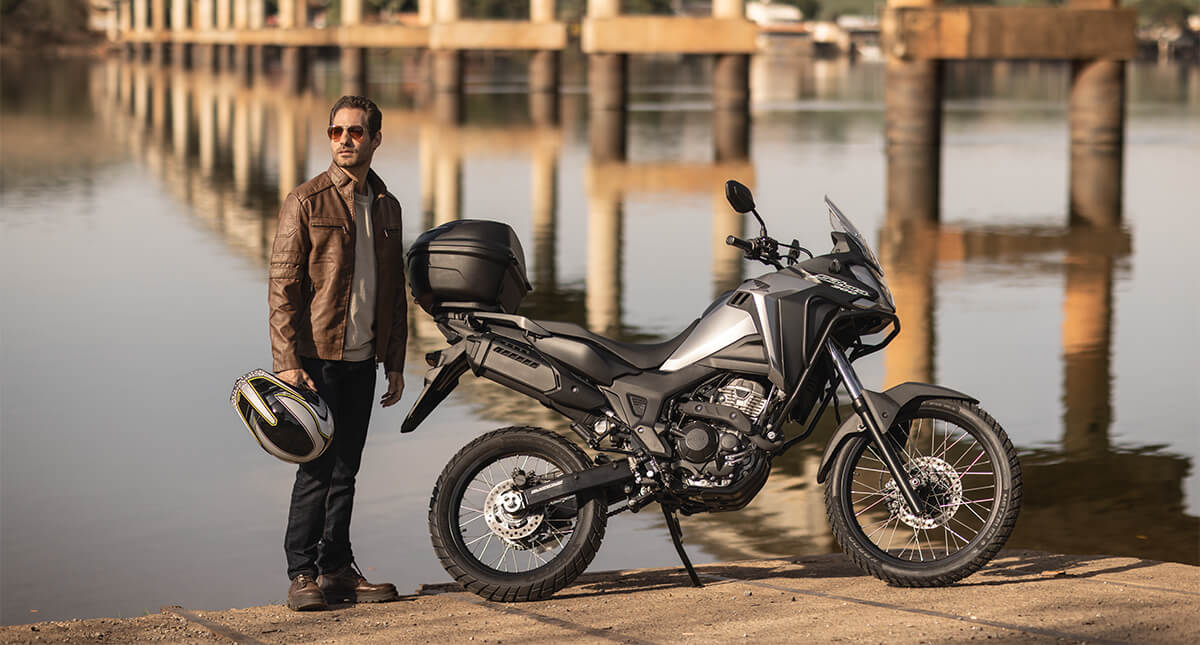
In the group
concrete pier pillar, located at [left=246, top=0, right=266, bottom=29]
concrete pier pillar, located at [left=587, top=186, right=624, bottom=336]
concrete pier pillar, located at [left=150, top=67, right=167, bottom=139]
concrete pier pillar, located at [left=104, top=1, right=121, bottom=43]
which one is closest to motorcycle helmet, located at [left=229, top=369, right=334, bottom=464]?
concrete pier pillar, located at [left=587, top=186, right=624, bottom=336]

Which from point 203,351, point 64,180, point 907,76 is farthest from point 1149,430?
point 907,76

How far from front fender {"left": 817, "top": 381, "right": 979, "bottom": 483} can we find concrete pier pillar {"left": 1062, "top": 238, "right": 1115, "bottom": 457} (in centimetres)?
318

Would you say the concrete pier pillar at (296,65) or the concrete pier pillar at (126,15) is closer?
the concrete pier pillar at (296,65)

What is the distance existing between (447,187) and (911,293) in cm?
1106

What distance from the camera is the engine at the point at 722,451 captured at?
661 centimetres

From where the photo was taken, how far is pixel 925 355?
12.6m

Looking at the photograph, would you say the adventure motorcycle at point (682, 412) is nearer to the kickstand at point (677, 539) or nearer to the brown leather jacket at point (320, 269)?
the kickstand at point (677, 539)

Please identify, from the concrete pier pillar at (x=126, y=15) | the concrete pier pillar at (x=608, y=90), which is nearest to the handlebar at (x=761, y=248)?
the concrete pier pillar at (x=608, y=90)

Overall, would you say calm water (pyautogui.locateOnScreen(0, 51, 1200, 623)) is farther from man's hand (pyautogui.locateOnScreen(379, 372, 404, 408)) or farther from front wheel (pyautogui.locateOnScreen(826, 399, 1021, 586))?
front wheel (pyautogui.locateOnScreen(826, 399, 1021, 586))

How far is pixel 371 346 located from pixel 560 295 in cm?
874

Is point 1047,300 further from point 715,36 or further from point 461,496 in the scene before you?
point 715,36

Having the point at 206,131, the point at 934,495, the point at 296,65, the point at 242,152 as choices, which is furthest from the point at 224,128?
the point at 296,65

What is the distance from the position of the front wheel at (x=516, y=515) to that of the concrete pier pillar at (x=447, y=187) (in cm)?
1232

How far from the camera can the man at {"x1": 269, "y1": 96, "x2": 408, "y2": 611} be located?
21.2ft
